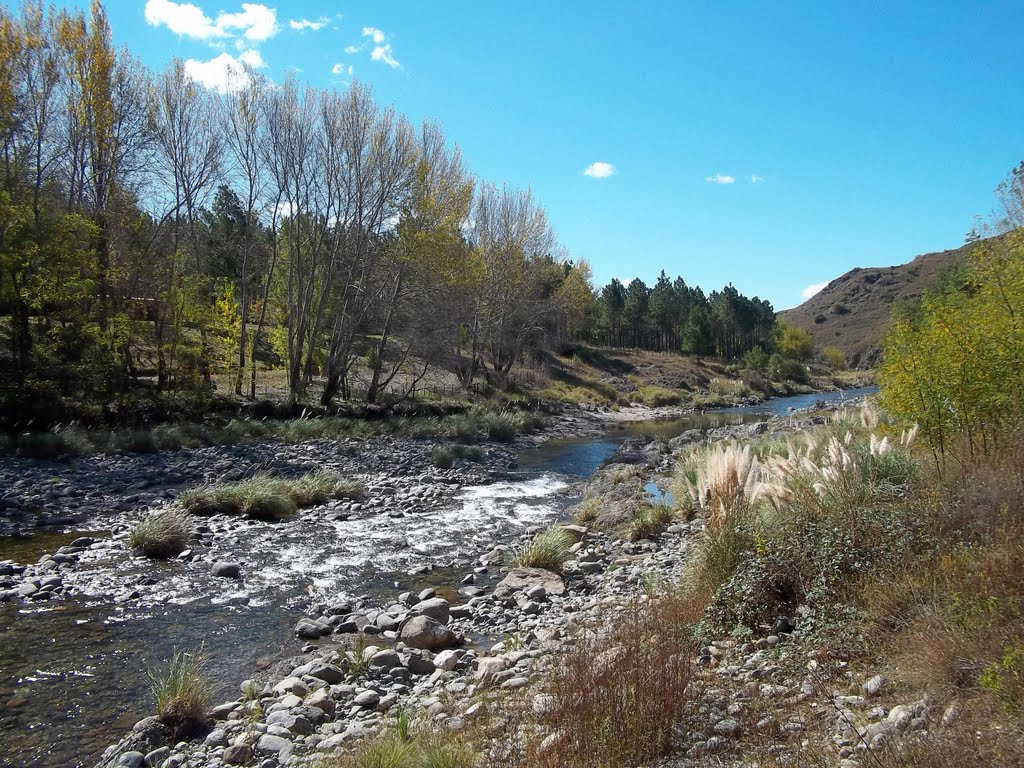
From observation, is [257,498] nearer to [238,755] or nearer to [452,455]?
[452,455]

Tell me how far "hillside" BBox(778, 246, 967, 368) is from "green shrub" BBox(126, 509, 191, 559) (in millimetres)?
133905

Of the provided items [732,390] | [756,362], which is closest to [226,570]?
[732,390]

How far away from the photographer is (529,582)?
9094mm

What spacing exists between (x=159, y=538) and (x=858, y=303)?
183740 mm

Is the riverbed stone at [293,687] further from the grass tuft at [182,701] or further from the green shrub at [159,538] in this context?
the green shrub at [159,538]

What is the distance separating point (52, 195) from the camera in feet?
70.9

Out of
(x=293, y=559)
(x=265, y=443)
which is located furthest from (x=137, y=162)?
(x=293, y=559)

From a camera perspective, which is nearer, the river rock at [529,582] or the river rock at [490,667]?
the river rock at [490,667]

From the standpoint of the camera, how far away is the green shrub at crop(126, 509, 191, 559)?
10156 mm

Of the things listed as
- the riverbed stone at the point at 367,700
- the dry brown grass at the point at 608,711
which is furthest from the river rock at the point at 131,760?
the dry brown grass at the point at 608,711

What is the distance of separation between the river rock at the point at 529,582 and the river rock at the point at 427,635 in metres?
1.64

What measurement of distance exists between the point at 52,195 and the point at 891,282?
18558 cm

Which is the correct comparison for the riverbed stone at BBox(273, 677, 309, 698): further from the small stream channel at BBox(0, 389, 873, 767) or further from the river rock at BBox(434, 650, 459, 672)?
the river rock at BBox(434, 650, 459, 672)

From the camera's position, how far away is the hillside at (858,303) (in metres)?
140
